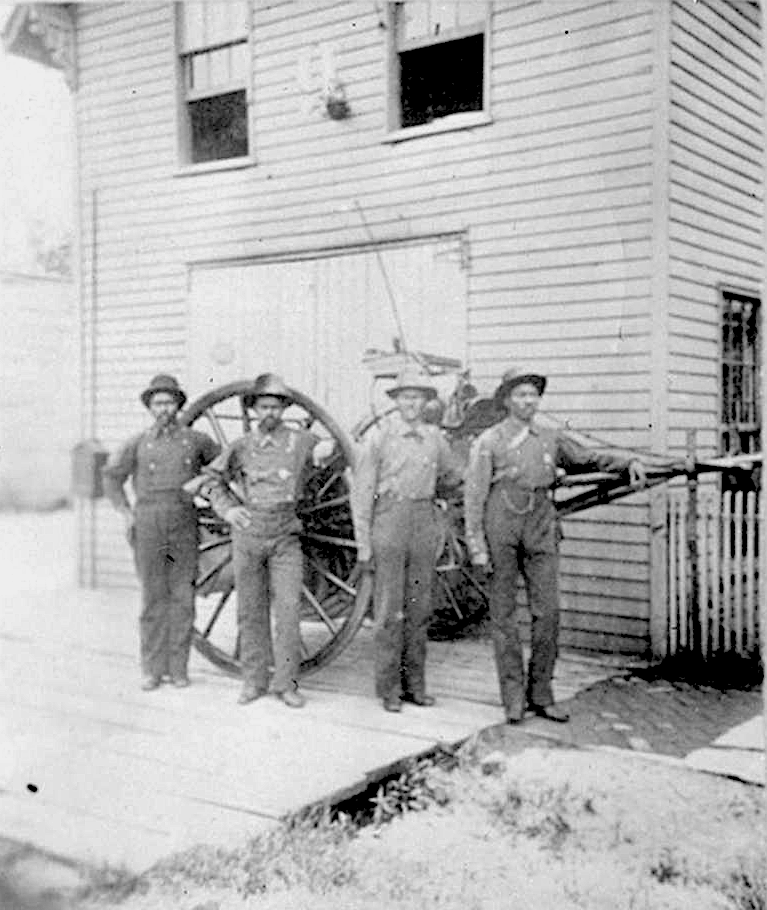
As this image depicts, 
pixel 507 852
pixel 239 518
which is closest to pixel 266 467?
pixel 239 518

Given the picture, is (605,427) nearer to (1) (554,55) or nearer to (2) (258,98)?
(1) (554,55)

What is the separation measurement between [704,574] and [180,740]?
3.25 meters

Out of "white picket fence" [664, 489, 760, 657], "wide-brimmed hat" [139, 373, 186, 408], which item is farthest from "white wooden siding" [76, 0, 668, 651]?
"wide-brimmed hat" [139, 373, 186, 408]

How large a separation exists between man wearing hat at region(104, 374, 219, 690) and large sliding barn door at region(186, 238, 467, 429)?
2.26 metres

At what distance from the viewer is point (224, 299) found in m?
8.50

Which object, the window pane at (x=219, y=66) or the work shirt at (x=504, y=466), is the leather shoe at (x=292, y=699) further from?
the window pane at (x=219, y=66)

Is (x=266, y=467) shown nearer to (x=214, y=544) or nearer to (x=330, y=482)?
(x=330, y=482)

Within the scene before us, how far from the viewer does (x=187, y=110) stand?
28.2 ft

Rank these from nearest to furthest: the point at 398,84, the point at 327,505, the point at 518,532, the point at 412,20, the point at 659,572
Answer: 1. the point at 518,532
2. the point at 327,505
3. the point at 659,572
4. the point at 412,20
5. the point at 398,84

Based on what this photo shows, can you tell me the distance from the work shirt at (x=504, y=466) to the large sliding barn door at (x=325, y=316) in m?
2.16

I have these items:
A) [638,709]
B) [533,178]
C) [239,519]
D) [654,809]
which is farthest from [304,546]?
[533,178]

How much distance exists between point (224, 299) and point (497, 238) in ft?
8.48

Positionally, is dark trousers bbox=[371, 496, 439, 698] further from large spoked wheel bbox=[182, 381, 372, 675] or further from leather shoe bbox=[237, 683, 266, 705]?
leather shoe bbox=[237, 683, 266, 705]

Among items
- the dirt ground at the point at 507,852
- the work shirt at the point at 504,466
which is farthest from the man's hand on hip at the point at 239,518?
the dirt ground at the point at 507,852
